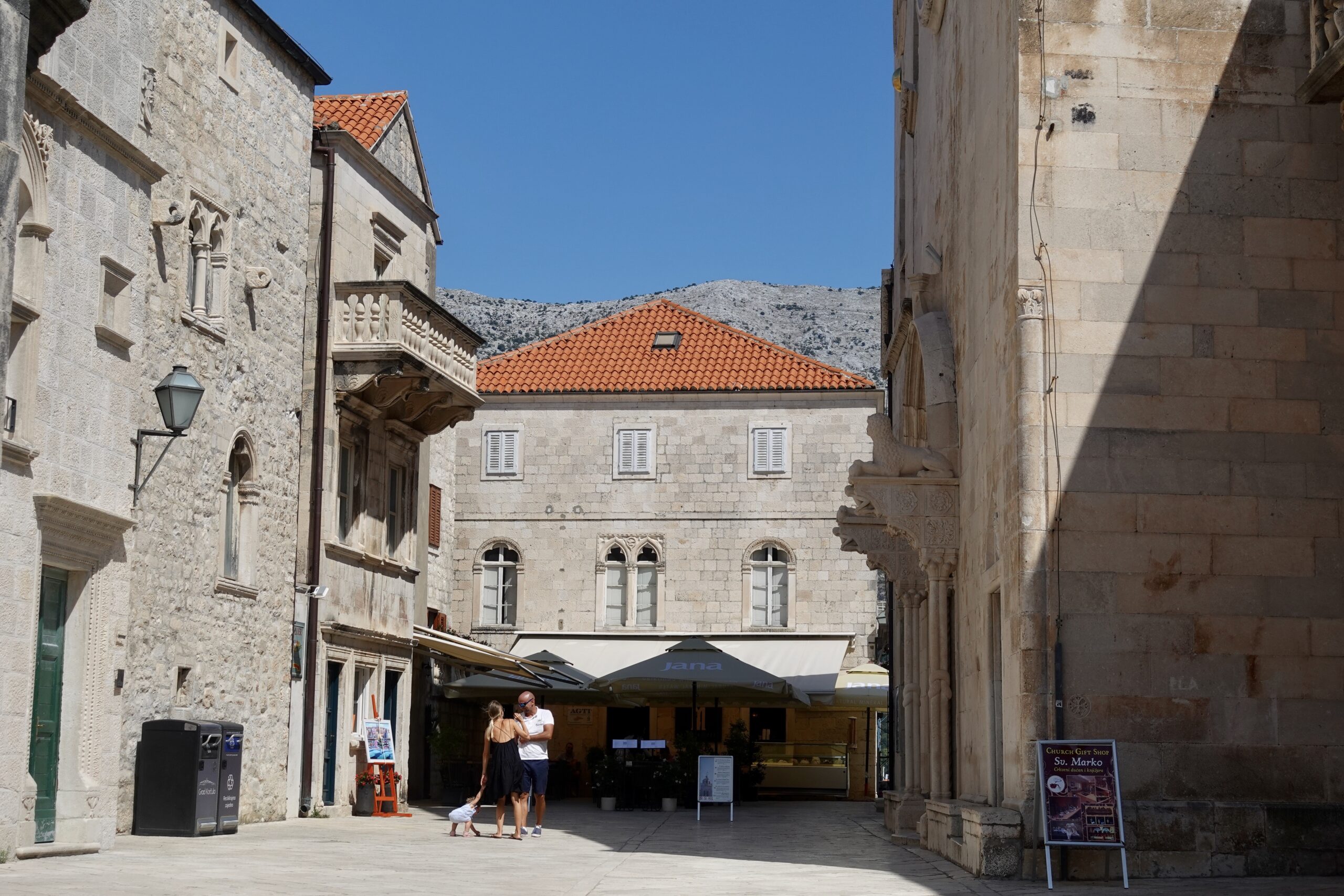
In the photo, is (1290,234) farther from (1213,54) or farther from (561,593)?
(561,593)

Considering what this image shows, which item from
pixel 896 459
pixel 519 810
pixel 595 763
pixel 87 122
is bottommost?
pixel 519 810

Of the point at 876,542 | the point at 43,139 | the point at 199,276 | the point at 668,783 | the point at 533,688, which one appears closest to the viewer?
the point at 43,139

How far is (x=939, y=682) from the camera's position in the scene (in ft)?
61.3

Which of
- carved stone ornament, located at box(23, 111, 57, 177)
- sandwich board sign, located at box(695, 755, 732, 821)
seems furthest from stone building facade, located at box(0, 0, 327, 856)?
sandwich board sign, located at box(695, 755, 732, 821)

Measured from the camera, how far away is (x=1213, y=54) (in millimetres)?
13922

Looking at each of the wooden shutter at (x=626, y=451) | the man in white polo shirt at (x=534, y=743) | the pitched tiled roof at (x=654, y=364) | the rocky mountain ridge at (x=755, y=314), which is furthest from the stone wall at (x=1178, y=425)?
the rocky mountain ridge at (x=755, y=314)

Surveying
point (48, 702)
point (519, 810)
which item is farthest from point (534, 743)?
point (48, 702)

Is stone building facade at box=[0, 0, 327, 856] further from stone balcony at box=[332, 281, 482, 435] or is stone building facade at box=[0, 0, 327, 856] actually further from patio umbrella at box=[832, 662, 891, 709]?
patio umbrella at box=[832, 662, 891, 709]

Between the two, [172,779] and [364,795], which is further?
[364,795]

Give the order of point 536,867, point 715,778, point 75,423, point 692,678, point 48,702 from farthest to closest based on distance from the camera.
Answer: point 692,678, point 715,778, point 75,423, point 48,702, point 536,867

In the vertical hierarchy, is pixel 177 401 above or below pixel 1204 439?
above

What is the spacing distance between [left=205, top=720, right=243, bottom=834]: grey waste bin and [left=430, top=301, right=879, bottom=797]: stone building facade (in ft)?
65.5

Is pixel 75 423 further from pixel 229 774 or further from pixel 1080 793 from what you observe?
pixel 1080 793

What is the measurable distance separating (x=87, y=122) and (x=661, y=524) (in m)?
26.3
